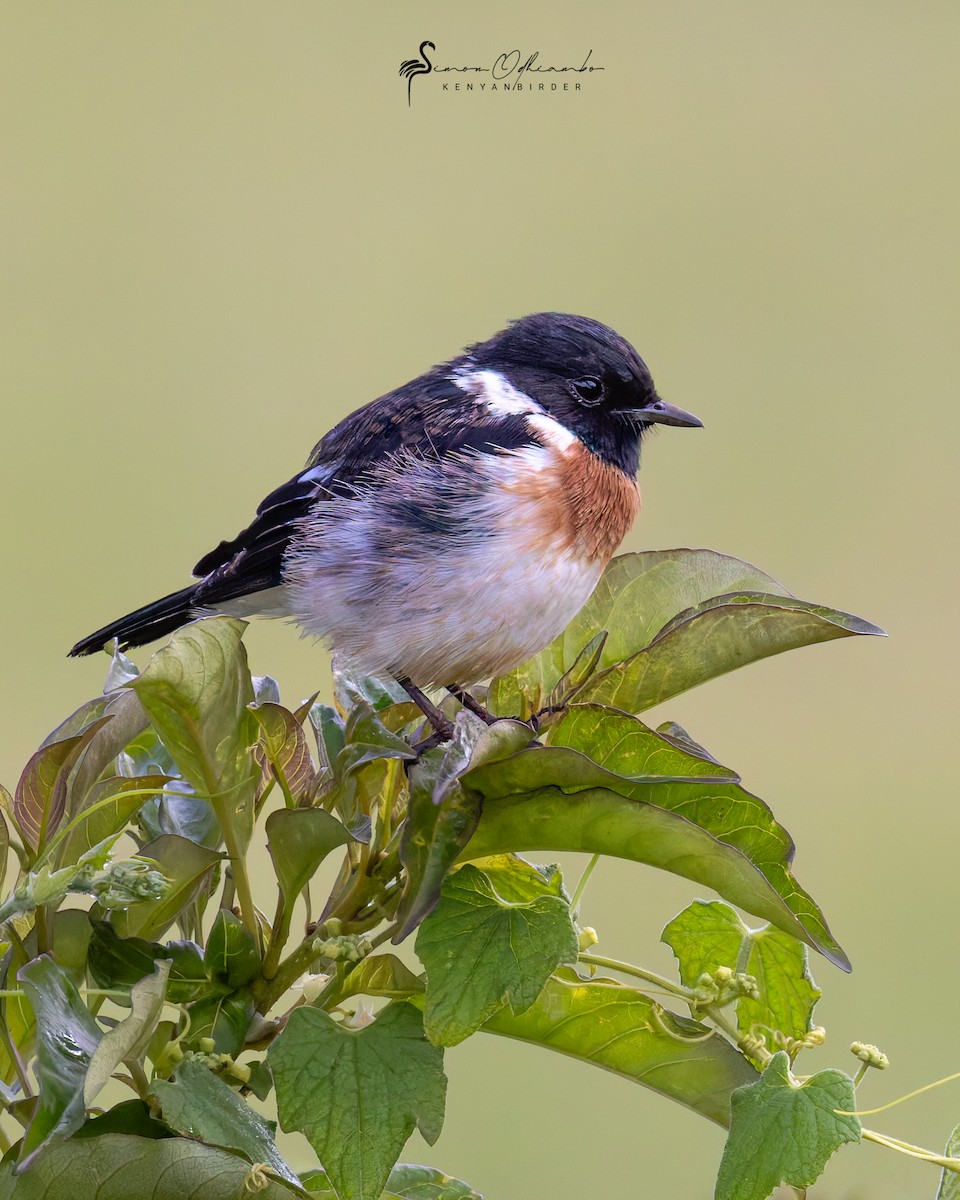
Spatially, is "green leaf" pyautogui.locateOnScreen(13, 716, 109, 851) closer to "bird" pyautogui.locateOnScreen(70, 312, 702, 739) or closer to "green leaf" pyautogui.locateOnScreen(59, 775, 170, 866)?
"green leaf" pyautogui.locateOnScreen(59, 775, 170, 866)

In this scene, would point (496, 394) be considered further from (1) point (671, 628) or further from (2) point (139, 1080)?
(2) point (139, 1080)

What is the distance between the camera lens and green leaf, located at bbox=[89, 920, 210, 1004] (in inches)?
39.8

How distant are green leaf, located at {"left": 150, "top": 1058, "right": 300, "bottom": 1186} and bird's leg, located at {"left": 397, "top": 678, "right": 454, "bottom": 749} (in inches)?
20.7

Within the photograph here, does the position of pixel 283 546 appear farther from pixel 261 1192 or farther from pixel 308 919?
pixel 261 1192

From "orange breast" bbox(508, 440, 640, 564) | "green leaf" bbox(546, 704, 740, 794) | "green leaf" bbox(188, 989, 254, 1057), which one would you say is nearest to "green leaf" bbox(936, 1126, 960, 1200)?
"green leaf" bbox(546, 704, 740, 794)

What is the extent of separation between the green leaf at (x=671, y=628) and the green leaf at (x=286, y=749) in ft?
0.82

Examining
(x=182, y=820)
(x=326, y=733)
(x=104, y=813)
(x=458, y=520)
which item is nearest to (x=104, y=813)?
(x=104, y=813)

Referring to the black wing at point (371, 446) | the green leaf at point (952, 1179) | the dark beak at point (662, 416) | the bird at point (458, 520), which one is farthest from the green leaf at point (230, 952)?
the dark beak at point (662, 416)

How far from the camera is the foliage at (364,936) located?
88cm

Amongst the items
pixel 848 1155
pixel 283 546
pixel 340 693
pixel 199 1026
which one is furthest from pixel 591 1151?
pixel 199 1026

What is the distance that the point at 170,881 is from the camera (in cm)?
100

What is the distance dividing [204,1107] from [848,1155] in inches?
97.6

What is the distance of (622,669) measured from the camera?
1.24 metres

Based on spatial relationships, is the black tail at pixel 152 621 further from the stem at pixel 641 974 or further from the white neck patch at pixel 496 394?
the stem at pixel 641 974
